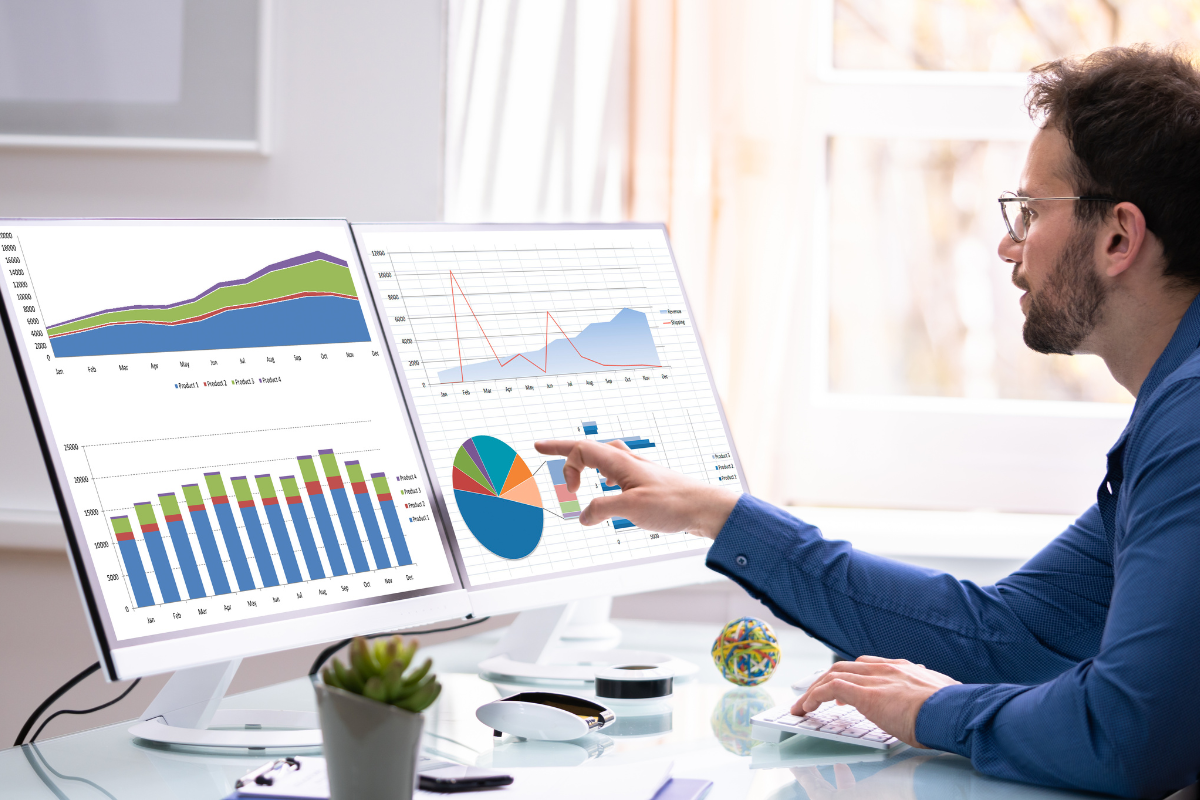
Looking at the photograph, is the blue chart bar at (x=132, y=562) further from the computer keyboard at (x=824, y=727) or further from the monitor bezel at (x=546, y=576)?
the computer keyboard at (x=824, y=727)

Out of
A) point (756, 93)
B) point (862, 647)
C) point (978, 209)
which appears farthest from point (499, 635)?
point (978, 209)

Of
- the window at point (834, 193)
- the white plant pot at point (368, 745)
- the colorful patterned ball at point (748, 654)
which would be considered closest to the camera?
the white plant pot at point (368, 745)

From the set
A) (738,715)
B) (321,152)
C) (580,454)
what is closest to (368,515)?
(580,454)

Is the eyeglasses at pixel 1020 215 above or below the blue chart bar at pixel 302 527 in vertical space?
above

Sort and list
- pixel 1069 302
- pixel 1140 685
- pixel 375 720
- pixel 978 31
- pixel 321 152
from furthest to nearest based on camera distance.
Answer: pixel 978 31 → pixel 321 152 → pixel 1069 302 → pixel 1140 685 → pixel 375 720

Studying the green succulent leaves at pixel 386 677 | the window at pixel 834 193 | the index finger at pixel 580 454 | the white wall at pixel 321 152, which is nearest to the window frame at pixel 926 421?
the window at pixel 834 193

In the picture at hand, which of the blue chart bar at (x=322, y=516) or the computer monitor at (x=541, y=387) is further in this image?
the computer monitor at (x=541, y=387)

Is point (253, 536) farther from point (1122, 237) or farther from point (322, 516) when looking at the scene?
point (1122, 237)

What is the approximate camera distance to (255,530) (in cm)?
96

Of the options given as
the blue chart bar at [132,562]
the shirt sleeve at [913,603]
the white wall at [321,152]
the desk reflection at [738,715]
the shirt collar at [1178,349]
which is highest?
the white wall at [321,152]

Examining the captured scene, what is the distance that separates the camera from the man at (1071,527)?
86 centimetres

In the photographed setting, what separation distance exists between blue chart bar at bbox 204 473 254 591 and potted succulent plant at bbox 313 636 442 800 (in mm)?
278

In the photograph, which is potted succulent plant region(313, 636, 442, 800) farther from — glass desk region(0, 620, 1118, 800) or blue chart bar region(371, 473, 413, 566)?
blue chart bar region(371, 473, 413, 566)

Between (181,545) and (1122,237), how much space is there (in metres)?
0.95
